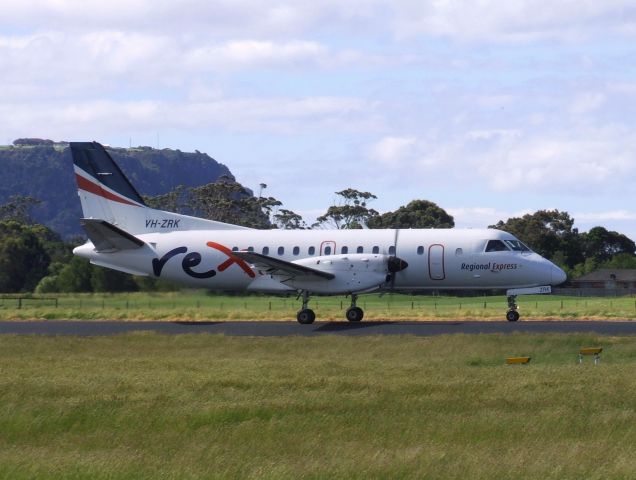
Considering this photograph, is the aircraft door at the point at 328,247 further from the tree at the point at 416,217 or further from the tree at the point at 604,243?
the tree at the point at 604,243

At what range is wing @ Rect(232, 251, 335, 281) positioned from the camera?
→ 38000mm

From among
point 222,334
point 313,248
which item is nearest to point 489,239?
point 313,248

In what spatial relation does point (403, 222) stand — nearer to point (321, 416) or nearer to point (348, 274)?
point (348, 274)

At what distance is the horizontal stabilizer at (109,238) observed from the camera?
134ft

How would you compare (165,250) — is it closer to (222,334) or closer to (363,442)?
(222,334)

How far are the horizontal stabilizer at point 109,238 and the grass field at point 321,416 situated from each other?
1268cm

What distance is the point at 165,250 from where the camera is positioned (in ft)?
138

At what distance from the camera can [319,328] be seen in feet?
123

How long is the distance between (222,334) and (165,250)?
8083 millimetres

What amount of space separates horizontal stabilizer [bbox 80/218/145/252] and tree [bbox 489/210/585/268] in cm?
6783

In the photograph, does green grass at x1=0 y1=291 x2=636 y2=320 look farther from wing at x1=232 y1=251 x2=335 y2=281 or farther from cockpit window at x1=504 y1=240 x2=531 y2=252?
cockpit window at x1=504 y1=240 x2=531 y2=252

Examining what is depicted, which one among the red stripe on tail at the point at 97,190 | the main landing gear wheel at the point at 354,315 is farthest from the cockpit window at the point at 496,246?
the red stripe on tail at the point at 97,190

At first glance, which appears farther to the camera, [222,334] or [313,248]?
[313,248]

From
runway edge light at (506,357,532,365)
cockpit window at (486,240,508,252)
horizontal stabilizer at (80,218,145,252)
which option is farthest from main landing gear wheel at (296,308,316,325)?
A: runway edge light at (506,357,532,365)
